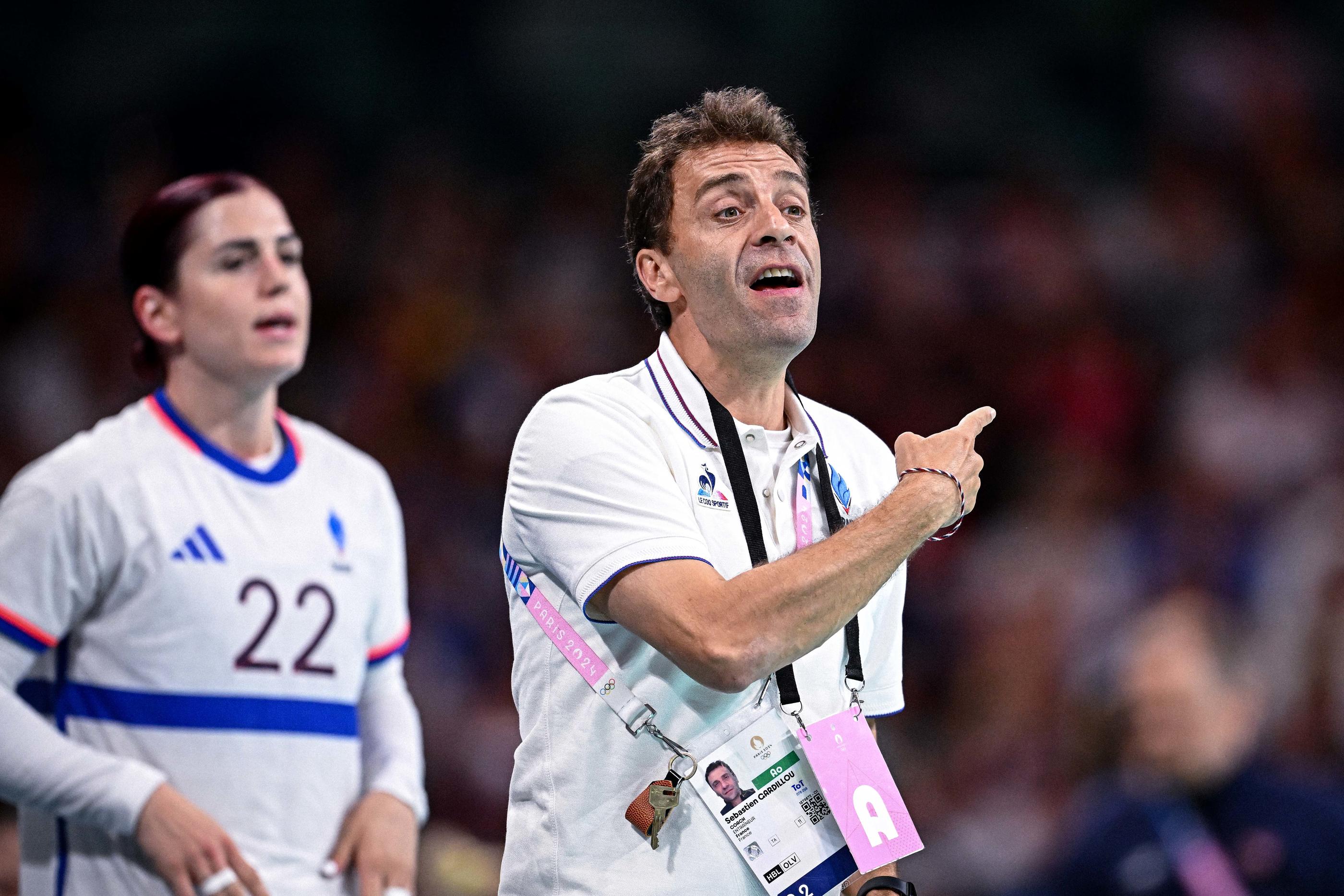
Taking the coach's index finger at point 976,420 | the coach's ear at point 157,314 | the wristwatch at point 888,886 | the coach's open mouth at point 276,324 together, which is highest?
the coach's ear at point 157,314

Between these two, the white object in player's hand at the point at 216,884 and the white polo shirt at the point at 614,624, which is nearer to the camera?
the white polo shirt at the point at 614,624

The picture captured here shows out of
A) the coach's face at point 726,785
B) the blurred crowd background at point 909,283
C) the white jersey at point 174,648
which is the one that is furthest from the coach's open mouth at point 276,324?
the blurred crowd background at point 909,283

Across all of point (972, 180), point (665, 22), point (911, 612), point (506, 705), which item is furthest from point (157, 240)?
point (665, 22)

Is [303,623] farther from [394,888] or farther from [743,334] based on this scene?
[743,334]

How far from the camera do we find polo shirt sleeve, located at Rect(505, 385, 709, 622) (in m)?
2.72

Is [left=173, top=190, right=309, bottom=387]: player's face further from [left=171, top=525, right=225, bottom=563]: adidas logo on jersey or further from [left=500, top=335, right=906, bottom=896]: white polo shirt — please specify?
[left=500, top=335, right=906, bottom=896]: white polo shirt

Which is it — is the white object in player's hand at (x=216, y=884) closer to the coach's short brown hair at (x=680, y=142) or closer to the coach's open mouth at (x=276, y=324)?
the coach's open mouth at (x=276, y=324)

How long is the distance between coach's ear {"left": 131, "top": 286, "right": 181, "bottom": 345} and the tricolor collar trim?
6.1 inches

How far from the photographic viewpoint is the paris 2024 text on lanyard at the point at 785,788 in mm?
2770

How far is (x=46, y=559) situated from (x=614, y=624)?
1610 millimetres

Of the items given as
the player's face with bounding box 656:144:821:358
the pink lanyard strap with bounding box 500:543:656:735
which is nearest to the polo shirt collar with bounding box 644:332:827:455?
the player's face with bounding box 656:144:821:358

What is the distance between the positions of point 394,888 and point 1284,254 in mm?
6742

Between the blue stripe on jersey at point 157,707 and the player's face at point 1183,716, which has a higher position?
the blue stripe on jersey at point 157,707

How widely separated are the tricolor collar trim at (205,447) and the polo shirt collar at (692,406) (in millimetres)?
1318
